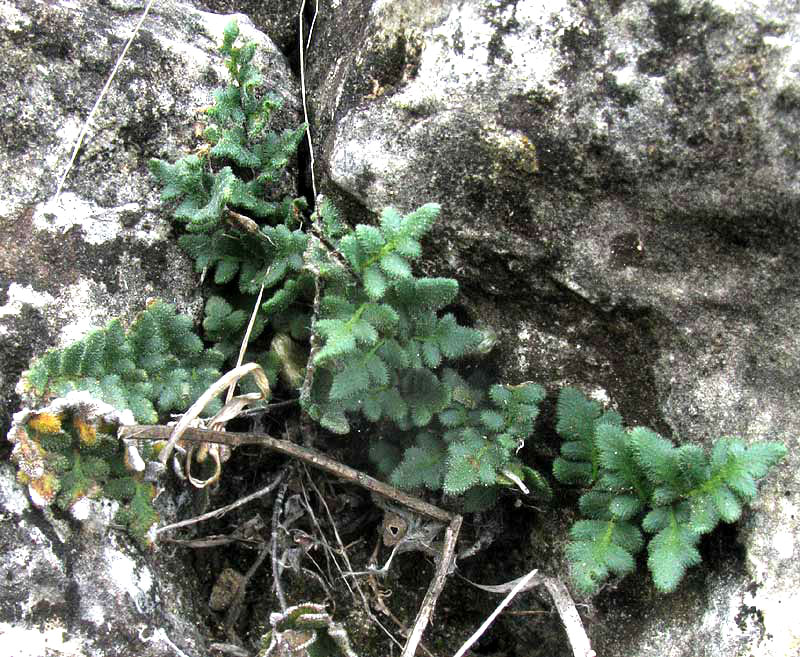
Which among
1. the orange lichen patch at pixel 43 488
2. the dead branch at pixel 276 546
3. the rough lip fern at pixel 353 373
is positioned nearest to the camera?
the orange lichen patch at pixel 43 488

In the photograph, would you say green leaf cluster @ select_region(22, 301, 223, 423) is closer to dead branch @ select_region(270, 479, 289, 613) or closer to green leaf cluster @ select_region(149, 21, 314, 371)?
green leaf cluster @ select_region(149, 21, 314, 371)

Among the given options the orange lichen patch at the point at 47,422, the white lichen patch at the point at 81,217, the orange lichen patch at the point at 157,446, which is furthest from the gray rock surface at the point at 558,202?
the orange lichen patch at the point at 157,446

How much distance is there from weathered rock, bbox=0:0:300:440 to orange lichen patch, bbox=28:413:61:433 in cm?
26

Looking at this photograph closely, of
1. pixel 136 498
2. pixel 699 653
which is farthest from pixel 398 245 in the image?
pixel 699 653

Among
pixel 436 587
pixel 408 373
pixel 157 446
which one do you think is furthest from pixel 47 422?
pixel 436 587

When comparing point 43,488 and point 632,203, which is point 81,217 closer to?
point 43,488

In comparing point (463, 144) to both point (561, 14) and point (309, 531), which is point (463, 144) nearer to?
point (561, 14)

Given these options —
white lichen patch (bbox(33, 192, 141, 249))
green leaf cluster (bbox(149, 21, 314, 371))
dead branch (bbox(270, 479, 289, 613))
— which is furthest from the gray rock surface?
dead branch (bbox(270, 479, 289, 613))

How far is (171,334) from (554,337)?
4.27 feet

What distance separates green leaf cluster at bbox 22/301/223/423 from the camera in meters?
2.38

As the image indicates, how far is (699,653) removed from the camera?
235cm

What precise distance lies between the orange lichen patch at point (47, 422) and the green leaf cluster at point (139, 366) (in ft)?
0.35

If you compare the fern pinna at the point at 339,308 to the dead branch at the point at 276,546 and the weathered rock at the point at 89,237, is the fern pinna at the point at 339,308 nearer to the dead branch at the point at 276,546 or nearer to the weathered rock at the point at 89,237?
the weathered rock at the point at 89,237

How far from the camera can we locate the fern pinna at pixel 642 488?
7.40 ft
